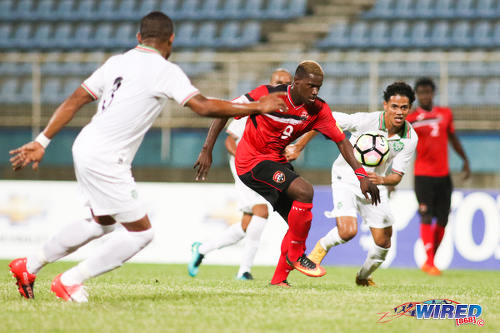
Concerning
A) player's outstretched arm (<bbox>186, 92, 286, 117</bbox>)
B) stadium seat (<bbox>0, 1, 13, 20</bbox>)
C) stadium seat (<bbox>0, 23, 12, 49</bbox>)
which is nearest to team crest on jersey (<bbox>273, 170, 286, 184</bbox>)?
player's outstretched arm (<bbox>186, 92, 286, 117</bbox>)

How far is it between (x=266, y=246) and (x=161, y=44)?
680cm

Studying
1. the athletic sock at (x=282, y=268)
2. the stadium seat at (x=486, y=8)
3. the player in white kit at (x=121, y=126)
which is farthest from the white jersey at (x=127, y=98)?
the stadium seat at (x=486, y=8)

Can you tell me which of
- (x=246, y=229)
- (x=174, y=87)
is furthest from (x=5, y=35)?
(x=174, y=87)

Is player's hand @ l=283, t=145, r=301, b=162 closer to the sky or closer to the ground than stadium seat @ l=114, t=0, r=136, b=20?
closer to the ground

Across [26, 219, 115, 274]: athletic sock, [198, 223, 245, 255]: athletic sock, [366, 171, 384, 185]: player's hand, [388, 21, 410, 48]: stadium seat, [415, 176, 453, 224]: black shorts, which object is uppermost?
[388, 21, 410, 48]: stadium seat

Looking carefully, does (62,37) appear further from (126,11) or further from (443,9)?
(443,9)

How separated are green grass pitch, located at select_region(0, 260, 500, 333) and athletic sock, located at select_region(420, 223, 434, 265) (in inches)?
130

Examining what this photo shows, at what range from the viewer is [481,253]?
11289mm

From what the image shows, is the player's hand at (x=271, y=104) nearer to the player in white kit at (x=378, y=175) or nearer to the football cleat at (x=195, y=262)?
the player in white kit at (x=378, y=175)

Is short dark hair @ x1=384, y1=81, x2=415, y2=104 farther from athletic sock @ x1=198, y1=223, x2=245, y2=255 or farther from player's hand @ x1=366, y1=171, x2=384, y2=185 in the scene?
athletic sock @ x1=198, y1=223, x2=245, y2=255

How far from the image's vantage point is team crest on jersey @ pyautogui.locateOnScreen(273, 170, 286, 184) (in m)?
6.40

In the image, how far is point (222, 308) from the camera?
504cm

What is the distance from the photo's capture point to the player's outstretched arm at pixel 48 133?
15.9 feet

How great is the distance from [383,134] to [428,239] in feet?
11.8
